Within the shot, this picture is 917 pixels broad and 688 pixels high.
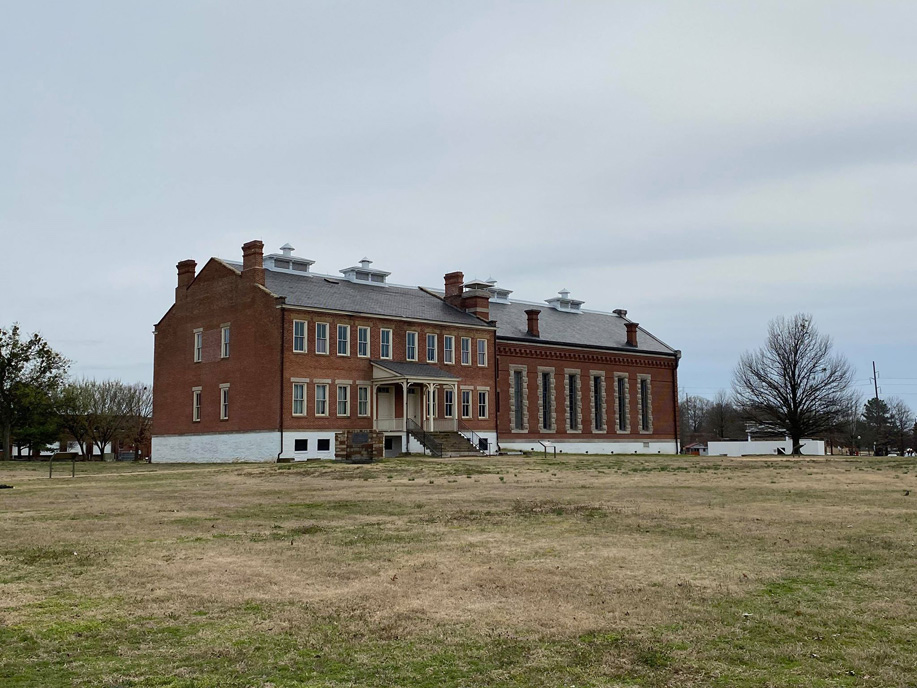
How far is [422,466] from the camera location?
35250 millimetres

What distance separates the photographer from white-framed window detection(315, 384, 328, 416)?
49.2 m

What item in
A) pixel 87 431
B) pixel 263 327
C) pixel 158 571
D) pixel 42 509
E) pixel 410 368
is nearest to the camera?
pixel 158 571

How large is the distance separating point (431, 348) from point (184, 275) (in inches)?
605

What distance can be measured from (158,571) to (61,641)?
3.41 metres

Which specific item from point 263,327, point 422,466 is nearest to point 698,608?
point 422,466

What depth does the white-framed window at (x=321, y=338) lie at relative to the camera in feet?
162

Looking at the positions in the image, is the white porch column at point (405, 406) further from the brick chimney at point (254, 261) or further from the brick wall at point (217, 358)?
the brick chimney at point (254, 261)

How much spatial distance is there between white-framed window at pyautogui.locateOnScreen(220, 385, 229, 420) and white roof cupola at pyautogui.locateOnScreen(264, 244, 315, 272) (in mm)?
7626

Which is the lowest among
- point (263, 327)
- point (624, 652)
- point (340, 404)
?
point (624, 652)

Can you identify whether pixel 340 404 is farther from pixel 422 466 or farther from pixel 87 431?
pixel 87 431

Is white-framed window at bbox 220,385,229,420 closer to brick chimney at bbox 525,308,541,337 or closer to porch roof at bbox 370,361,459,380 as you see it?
porch roof at bbox 370,361,459,380

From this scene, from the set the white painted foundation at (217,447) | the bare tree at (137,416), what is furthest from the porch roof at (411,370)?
the bare tree at (137,416)

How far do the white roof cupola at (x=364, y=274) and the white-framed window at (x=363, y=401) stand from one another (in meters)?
8.73

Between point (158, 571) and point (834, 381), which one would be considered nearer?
point (158, 571)
